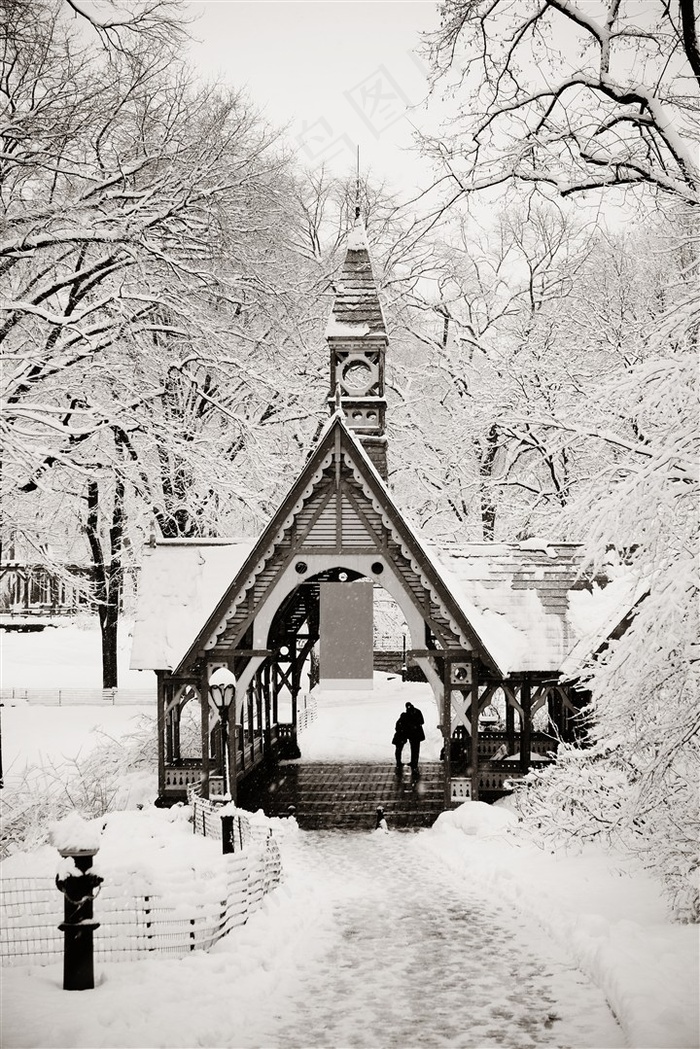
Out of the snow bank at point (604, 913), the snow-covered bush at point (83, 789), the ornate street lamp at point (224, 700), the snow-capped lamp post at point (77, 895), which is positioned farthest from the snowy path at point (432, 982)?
the snow-covered bush at point (83, 789)

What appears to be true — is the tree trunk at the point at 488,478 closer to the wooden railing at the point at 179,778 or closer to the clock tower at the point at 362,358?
the clock tower at the point at 362,358

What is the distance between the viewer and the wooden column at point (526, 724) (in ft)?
61.5

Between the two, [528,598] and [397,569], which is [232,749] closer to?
[397,569]

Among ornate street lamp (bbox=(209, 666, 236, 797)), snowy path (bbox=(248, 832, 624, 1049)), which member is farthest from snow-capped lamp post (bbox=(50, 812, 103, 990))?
ornate street lamp (bbox=(209, 666, 236, 797))

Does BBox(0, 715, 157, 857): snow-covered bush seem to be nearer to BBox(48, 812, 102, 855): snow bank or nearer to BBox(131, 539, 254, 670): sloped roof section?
BBox(131, 539, 254, 670): sloped roof section

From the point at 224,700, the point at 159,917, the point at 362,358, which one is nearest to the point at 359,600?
the point at 362,358

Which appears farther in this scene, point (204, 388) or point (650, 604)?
point (204, 388)

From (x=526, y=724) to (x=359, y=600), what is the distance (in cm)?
409

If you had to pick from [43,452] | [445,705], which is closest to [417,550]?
[445,705]

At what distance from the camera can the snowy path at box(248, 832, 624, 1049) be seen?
26.1 ft

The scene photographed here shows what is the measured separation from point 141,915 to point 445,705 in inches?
317

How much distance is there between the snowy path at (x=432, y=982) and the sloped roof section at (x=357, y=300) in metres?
11.2

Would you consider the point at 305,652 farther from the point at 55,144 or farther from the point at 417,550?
the point at 55,144

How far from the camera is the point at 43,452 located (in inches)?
592
